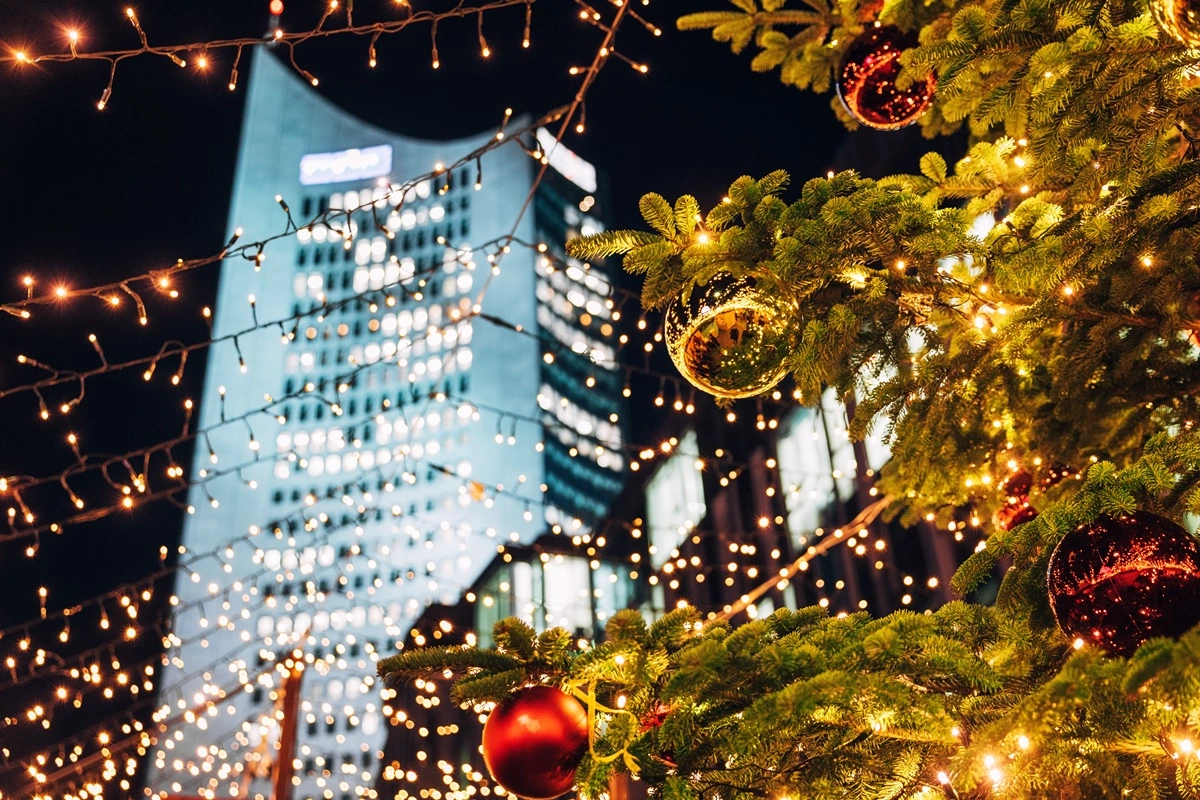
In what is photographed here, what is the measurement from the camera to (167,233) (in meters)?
15.6

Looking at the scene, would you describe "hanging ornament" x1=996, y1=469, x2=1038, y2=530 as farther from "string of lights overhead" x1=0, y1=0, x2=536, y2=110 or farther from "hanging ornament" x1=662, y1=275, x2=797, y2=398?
"string of lights overhead" x1=0, y1=0, x2=536, y2=110

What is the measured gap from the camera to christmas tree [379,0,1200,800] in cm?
146

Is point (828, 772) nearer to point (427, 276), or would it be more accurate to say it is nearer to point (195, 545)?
point (427, 276)

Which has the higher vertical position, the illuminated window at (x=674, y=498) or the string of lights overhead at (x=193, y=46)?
the illuminated window at (x=674, y=498)

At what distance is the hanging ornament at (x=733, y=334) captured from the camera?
7.29ft

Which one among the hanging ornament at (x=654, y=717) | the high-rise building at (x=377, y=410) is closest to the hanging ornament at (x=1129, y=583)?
the hanging ornament at (x=654, y=717)

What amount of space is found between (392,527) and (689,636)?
5486 centimetres

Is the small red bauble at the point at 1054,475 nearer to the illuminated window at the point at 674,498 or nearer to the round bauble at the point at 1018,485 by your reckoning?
the round bauble at the point at 1018,485

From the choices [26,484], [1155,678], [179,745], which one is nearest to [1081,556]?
[1155,678]

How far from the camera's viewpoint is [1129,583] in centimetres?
144

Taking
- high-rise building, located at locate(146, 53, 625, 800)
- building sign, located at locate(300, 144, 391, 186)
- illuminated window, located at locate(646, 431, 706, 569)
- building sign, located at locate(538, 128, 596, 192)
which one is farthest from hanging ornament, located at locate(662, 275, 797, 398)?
building sign, located at locate(300, 144, 391, 186)

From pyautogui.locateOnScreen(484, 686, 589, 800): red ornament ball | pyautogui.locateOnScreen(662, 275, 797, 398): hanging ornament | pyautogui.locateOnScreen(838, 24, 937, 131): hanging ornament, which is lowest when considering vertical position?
pyautogui.locateOnScreen(484, 686, 589, 800): red ornament ball

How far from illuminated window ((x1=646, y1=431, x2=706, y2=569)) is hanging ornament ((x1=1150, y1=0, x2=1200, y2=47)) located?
14357 mm

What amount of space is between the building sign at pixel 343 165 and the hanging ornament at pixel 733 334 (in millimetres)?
68422
